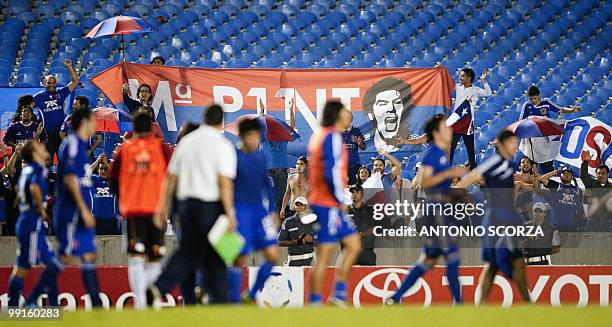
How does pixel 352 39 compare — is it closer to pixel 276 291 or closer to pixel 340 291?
pixel 276 291

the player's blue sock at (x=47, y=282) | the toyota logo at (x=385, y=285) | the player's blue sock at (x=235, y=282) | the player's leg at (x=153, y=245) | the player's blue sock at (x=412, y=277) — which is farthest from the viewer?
the toyota logo at (x=385, y=285)

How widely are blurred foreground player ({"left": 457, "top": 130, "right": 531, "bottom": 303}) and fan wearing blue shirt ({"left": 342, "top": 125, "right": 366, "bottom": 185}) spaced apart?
308 cm

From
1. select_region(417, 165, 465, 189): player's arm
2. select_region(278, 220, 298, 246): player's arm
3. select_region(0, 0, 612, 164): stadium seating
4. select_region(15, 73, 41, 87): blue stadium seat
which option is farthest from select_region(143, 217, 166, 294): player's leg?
select_region(0, 0, 612, 164): stadium seating

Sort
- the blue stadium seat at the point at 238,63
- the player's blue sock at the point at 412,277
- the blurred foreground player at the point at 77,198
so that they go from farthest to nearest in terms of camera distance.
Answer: the blue stadium seat at the point at 238,63 < the player's blue sock at the point at 412,277 < the blurred foreground player at the point at 77,198

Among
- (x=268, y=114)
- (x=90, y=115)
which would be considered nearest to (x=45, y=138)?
(x=268, y=114)

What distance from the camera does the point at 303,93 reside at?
1419 centimetres

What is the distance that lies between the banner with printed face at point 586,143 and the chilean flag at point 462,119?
4.78 ft

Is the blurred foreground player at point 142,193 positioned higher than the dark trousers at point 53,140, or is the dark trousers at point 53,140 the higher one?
the dark trousers at point 53,140

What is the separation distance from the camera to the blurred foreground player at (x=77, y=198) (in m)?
9.46

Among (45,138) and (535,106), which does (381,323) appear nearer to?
(45,138)

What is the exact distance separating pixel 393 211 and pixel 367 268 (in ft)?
2.45

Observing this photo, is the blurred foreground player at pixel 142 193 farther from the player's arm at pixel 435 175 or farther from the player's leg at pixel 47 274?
the player's arm at pixel 435 175

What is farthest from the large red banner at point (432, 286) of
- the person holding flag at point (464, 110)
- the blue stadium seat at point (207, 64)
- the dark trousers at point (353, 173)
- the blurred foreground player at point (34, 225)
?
the blue stadium seat at point (207, 64)

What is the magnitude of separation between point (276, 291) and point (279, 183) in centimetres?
124
